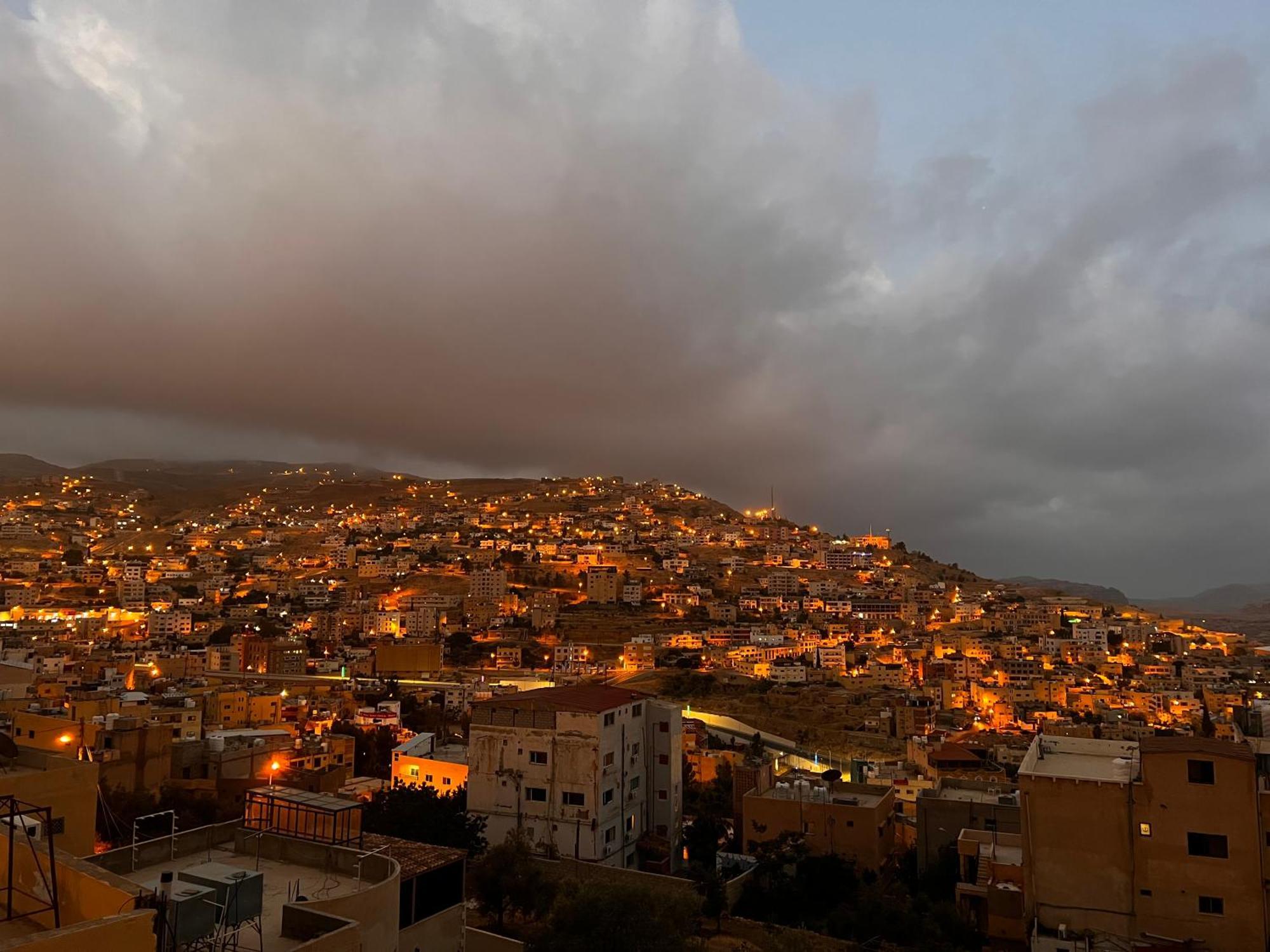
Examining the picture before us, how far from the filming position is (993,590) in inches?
3917

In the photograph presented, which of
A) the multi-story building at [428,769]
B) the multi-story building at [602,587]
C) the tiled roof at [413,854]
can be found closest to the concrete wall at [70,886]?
the tiled roof at [413,854]

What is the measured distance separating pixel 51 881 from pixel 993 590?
105 metres

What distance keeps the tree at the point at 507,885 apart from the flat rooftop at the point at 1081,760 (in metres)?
7.31

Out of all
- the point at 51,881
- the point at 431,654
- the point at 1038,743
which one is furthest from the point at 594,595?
the point at 51,881

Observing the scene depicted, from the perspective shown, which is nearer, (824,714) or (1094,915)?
(1094,915)

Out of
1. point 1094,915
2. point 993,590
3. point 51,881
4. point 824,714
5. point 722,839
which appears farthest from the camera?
point 993,590

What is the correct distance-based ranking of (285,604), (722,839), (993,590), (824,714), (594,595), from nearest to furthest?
1. (722,839)
2. (824,714)
3. (285,604)
4. (594,595)
5. (993,590)

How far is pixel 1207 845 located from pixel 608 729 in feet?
35.8

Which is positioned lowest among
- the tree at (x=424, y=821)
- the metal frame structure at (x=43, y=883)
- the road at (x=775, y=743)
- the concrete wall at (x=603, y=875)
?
the road at (x=775, y=743)

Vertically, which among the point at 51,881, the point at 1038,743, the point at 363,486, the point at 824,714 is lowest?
the point at 824,714

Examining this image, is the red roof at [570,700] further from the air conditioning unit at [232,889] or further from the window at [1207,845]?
the air conditioning unit at [232,889]

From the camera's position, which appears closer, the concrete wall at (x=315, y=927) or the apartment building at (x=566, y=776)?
the concrete wall at (x=315, y=927)

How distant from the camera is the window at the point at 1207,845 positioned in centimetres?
1223

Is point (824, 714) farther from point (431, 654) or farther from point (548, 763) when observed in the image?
point (548, 763)
